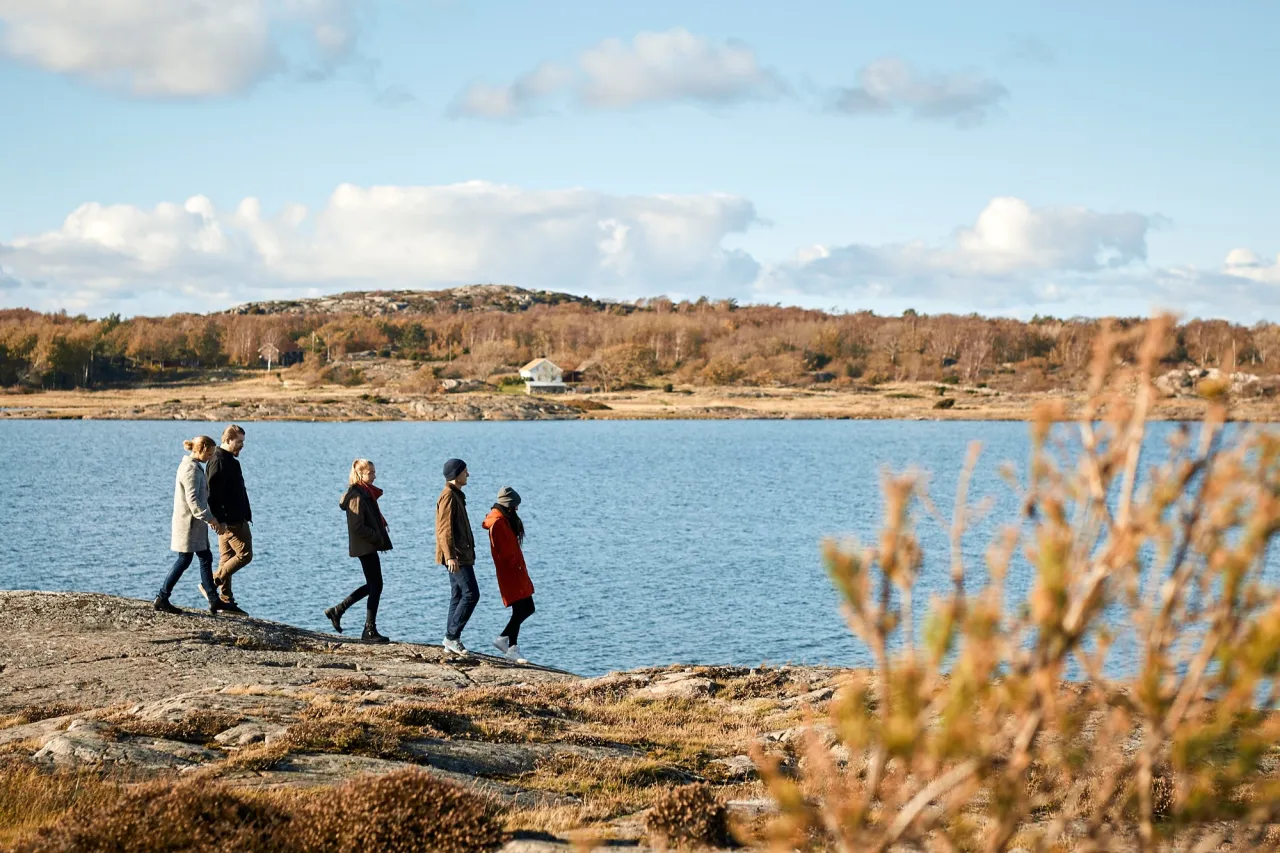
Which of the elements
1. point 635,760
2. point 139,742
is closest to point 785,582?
point 635,760

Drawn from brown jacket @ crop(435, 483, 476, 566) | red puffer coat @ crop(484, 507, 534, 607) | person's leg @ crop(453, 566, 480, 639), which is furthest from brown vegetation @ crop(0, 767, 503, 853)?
person's leg @ crop(453, 566, 480, 639)

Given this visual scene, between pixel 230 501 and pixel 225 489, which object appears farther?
pixel 230 501

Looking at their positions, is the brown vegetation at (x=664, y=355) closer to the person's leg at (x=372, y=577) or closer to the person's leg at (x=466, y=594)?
the person's leg at (x=372, y=577)

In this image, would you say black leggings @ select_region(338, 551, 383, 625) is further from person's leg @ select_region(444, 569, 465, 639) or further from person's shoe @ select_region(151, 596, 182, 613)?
person's shoe @ select_region(151, 596, 182, 613)

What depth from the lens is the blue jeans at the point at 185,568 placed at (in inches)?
588

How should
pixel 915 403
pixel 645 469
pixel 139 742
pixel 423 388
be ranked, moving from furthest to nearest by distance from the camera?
pixel 423 388 → pixel 915 403 → pixel 645 469 → pixel 139 742

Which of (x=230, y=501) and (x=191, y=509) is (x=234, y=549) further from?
(x=191, y=509)

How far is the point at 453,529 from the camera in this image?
14.3m

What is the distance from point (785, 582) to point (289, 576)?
41.4 ft

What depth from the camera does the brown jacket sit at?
14156 mm

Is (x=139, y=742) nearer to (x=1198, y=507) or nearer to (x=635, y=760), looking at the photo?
(x=635, y=760)

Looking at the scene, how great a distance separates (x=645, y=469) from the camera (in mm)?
65562

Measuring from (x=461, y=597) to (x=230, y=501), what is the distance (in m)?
3.32

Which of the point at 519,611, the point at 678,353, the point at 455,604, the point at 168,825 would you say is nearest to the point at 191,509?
the point at 455,604
